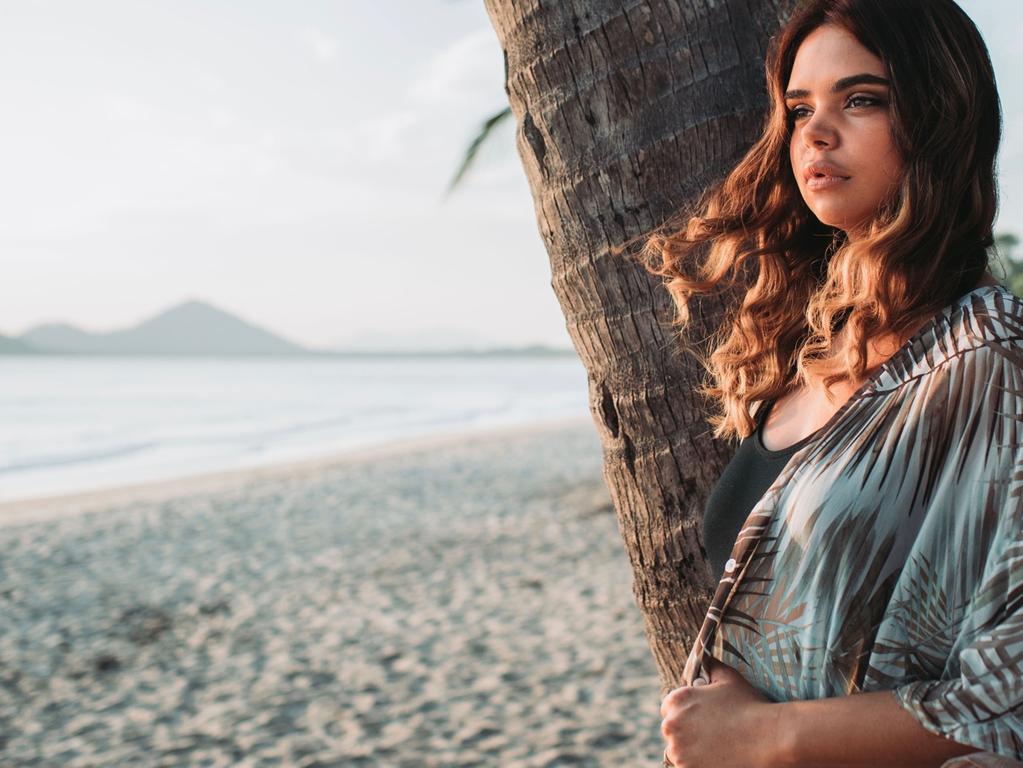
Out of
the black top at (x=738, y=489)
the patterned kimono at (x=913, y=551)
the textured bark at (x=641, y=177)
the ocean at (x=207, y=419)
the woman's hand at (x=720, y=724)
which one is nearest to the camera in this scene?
the patterned kimono at (x=913, y=551)

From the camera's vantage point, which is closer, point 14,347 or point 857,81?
point 857,81

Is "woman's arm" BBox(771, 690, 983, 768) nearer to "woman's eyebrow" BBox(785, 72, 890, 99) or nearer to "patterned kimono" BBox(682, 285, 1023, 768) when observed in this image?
"patterned kimono" BBox(682, 285, 1023, 768)

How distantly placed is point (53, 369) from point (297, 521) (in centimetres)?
5257

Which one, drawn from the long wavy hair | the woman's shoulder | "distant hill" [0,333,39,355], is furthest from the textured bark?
"distant hill" [0,333,39,355]

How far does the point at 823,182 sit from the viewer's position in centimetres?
143

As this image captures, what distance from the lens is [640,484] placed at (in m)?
1.78

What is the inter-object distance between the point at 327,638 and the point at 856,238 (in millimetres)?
5116

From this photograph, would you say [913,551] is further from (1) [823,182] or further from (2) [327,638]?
(2) [327,638]

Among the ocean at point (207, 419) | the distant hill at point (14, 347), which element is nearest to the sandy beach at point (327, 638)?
the ocean at point (207, 419)

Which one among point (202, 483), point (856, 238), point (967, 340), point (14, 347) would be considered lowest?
point (202, 483)

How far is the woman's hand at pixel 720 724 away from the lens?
1.26 meters

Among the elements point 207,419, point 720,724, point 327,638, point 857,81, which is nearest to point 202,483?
point 327,638

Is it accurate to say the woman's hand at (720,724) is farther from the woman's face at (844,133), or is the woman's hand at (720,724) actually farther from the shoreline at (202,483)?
the shoreline at (202,483)

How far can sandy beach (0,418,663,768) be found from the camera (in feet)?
14.0
